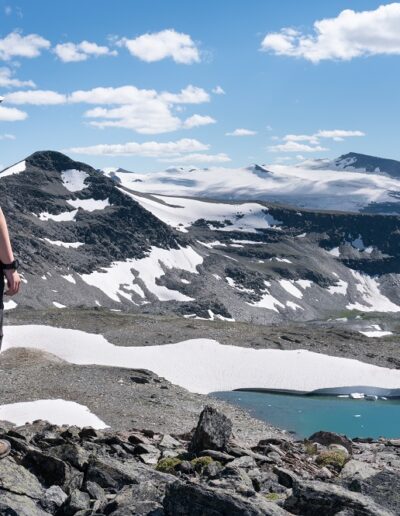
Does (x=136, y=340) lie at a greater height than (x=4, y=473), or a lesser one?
lesser

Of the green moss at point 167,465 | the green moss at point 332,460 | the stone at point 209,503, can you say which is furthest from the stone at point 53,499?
the green moss at point 332,460

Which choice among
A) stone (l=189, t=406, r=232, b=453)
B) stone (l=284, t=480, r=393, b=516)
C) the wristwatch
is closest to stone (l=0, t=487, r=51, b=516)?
the wristwatch

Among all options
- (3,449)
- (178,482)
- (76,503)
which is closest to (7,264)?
(3,449)

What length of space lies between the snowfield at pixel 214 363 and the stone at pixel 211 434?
53.7 m

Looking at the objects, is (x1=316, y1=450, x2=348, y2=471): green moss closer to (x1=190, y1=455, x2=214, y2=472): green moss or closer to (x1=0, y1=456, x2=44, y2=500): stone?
(x1=190, y1=455, x2=214, y2=472): green moss

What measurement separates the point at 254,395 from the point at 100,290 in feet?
373

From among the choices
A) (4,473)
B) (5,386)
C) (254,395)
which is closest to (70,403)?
(5,386)

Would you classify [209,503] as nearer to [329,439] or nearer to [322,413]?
[329,439]

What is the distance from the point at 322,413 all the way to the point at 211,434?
160 ft

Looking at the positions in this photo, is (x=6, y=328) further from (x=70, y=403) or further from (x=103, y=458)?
(x=103, y=458)

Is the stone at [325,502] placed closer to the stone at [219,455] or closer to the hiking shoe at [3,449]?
the hiking shoe at [3,449]

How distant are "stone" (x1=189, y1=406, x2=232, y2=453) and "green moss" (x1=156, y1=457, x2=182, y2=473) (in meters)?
2.45

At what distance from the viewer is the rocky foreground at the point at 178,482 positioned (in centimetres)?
1156

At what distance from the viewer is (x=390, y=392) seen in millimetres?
80062
